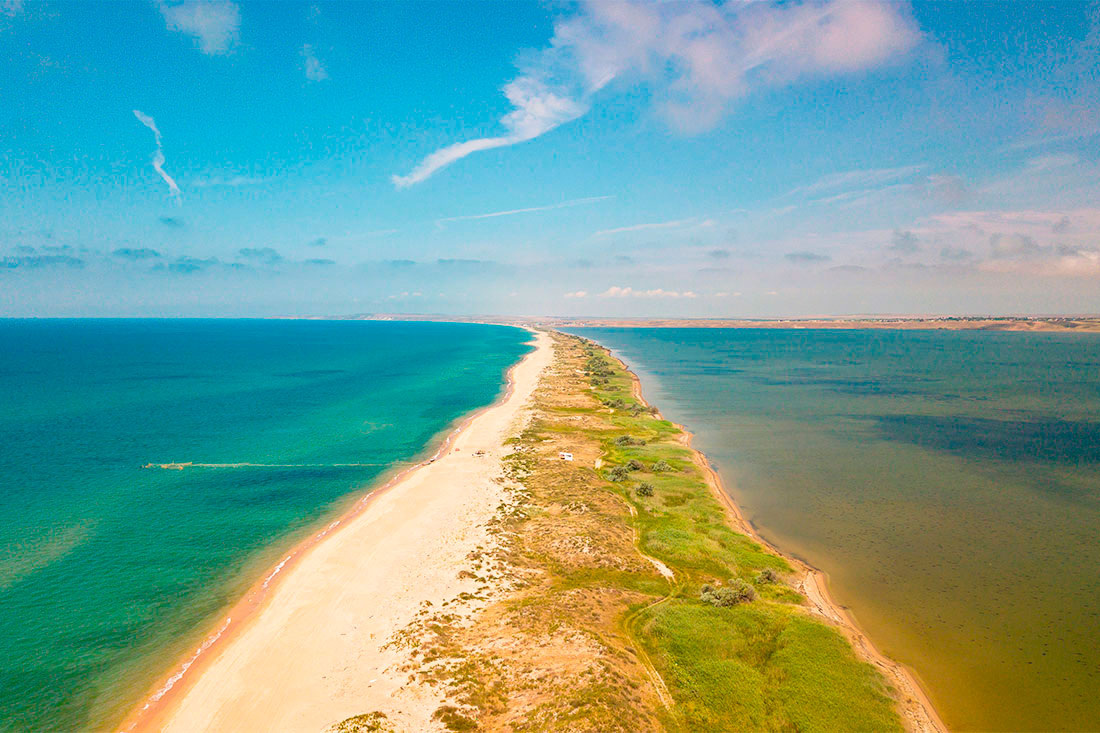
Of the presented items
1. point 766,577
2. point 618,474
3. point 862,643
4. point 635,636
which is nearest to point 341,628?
point 635,636

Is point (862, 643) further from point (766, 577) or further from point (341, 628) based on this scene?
point (341, 628)

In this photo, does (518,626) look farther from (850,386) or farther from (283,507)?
(850,386)

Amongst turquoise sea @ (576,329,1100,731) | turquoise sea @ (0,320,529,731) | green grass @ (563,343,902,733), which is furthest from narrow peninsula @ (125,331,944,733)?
turquoise sea @ (0,320,529,731)

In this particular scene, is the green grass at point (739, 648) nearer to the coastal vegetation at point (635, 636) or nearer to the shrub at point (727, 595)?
the coastal vegetation at point (635, 636)

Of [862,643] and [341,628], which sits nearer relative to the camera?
[862,643]

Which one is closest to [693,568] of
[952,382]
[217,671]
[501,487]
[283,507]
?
[501,487]

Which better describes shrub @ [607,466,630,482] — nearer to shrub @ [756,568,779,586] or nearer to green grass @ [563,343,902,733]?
green grass @ [563,343,902,733]

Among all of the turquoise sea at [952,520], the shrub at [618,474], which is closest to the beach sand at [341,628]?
the shrub at [618,474]
